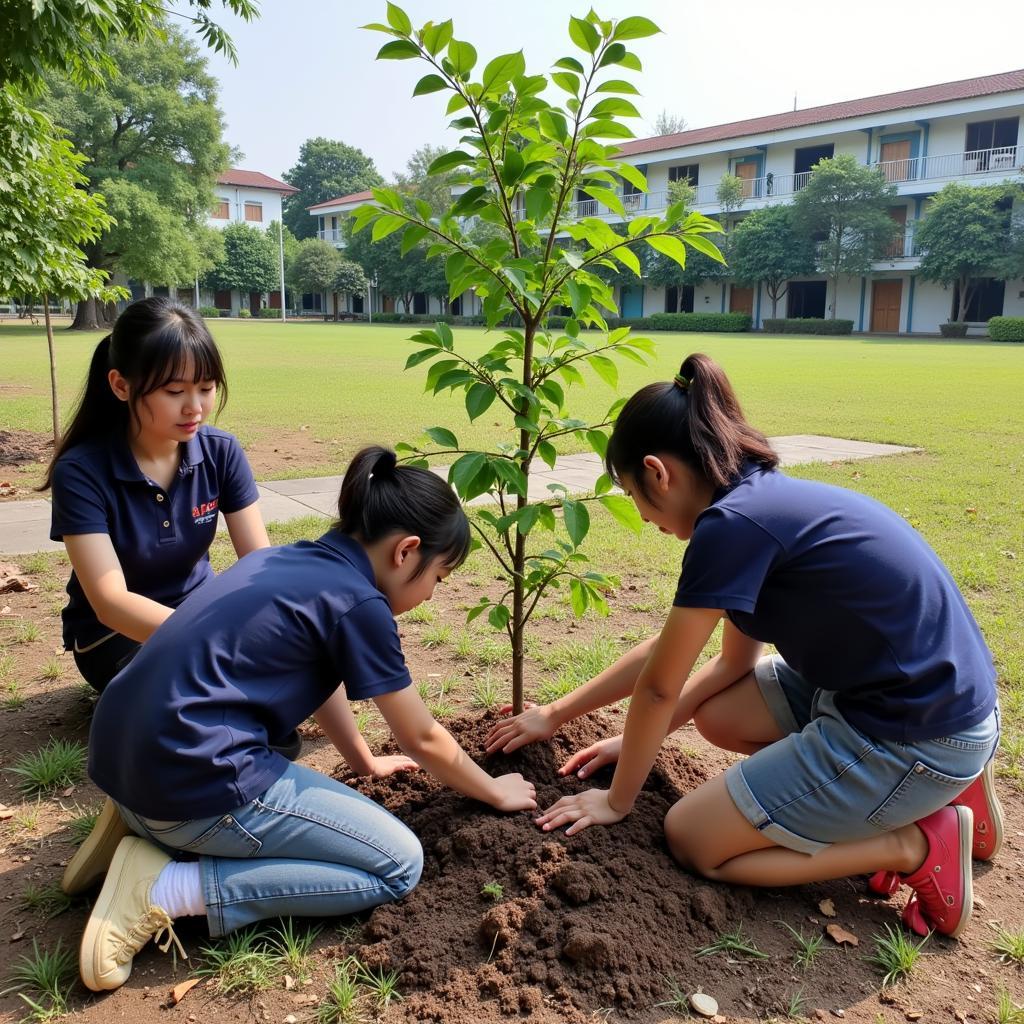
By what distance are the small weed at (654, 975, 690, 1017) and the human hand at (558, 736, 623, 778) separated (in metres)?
0.69

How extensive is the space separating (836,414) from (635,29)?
9910 millimetres

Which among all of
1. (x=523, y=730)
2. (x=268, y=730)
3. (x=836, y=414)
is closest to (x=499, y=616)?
(x=523, y=730)

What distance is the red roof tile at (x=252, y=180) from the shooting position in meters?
66.4

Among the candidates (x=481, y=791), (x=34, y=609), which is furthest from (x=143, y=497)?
(x=34, y=609)

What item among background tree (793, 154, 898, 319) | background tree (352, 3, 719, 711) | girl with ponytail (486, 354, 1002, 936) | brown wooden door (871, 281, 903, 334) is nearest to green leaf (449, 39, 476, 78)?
background tree (352, 3, 719, 711)

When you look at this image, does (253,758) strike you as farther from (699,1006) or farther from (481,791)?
(699,1006)

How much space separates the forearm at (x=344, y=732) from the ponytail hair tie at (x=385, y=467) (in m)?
0.68

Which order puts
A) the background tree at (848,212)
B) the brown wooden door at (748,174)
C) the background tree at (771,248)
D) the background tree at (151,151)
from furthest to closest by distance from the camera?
1. the brown wooden door at (748,174)
2. the background tree at (771,248)
3. the background tree at (848,212)
4. the background tree at (151,151)

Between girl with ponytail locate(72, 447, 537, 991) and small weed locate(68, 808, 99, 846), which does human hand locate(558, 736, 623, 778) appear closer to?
girl with ponytail locate(72, 447, 537, 991)

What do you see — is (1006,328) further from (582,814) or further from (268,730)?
(268,730)

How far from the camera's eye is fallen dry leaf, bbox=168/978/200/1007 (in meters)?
1.85

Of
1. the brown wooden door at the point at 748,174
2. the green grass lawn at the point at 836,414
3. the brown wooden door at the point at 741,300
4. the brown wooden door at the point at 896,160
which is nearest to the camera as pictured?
the green grass lawn at the point at 836,414

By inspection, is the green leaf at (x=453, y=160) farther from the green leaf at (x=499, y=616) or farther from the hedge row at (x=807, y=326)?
the hedge row at (x=807, y=326)

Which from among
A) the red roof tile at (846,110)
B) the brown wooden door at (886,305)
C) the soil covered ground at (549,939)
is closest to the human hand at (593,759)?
the soil covered ground at (549,939)
